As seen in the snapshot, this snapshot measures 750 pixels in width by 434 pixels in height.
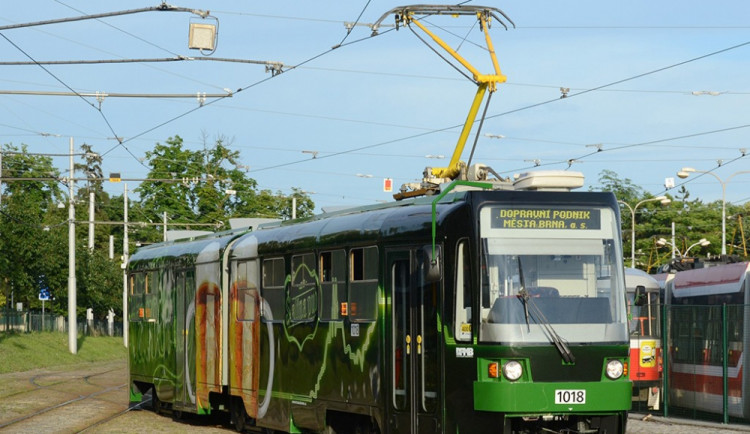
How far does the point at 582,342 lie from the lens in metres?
13.3

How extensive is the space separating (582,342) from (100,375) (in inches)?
1193

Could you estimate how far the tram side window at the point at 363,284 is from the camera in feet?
50.5

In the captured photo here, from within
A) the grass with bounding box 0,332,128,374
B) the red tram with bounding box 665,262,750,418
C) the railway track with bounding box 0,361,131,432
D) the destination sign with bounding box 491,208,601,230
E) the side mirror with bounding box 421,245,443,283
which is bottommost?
the grass with bounding box 0,332,128,374

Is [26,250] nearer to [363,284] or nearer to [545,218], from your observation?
[363,284]

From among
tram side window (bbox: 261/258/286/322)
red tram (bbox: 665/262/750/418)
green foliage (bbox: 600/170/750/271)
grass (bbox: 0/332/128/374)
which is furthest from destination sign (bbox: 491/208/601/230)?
green foliage (bbox: 600/170/750/271)

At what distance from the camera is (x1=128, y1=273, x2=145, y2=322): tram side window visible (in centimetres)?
2684

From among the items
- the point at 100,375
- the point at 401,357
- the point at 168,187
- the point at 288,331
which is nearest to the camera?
the point at 401,357

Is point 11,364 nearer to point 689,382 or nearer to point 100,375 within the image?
point 100,375

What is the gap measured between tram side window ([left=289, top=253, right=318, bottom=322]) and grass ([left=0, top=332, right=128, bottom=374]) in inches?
1107

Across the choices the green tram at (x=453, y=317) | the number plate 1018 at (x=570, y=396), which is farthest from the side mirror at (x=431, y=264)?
the number plate 1018 at (x=570, y=396)

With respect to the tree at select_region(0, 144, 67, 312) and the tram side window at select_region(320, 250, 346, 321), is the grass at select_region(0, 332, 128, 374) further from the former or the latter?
the tram side window at select_region(320, 250, 346, 321)

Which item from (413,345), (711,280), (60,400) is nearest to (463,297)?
(413,345)

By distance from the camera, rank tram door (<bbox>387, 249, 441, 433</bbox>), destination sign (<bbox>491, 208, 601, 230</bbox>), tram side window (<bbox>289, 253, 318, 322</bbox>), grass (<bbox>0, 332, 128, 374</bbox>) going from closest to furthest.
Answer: destination sign (<bbox>491, 208, 601, 230</bbox>) → tram door (<bbox>387, 249, 441, 433</bbox>) → tram side window (<bbox>289, 253, 318, 322</bbox>) → grass (<bbox>0, 332, 128, 374</bbox>)

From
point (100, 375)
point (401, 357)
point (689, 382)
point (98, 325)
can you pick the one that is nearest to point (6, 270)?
point (100, 375)
